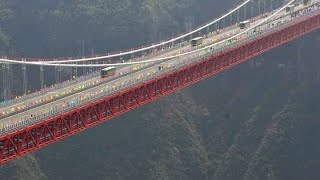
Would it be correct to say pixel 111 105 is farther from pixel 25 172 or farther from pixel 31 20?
pixel 31 20

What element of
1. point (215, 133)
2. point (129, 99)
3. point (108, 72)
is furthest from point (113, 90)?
point (215, 133)

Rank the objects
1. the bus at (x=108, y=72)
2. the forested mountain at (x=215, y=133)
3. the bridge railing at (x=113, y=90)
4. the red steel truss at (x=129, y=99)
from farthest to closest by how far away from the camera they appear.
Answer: the forested mountain at (x=215, y=133), the bus at (x=108, y=72), the bridge railing at (x=113, y=90), the red steel truss at (x=129, y=99)

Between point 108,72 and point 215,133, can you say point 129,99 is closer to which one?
point 108,72

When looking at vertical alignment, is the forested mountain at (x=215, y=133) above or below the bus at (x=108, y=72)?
below

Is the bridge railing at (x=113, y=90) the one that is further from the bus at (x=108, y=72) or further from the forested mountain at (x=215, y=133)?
the forested mountain at (x=215, y=133)

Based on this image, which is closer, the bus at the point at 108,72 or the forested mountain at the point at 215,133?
the bus at the point at 108,72

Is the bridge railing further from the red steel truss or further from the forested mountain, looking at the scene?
the forested mountain

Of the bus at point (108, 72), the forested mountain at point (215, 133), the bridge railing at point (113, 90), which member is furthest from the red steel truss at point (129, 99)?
the forested mountain at point (215, 133)

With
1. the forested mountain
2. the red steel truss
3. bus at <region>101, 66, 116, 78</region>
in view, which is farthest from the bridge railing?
the forested mountain
